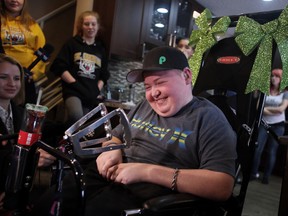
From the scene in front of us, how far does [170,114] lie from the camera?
4.11ft

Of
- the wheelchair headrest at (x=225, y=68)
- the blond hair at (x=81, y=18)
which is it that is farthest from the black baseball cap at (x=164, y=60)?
the blond hair at (x=81, y=18)

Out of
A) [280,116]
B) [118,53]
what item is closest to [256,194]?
[280,116]

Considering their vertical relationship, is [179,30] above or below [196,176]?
above

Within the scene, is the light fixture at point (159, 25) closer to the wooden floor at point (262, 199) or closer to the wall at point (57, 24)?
the wall at point (57, 24)

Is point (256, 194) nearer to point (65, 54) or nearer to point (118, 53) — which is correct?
point (118, 53)

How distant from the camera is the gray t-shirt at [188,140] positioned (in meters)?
1.04

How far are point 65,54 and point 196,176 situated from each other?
2173mm

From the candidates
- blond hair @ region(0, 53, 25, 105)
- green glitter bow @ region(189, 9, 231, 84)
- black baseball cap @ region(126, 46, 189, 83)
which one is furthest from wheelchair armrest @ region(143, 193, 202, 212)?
blond hair @ region(0, 53, 25, 105)

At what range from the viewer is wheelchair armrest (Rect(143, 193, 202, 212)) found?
2.62ft

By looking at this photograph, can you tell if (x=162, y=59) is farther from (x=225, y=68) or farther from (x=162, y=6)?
(x=162, y=6)

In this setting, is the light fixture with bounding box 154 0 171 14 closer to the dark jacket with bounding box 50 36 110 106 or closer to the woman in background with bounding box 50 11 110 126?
the woman in background with bounding box 50 11 110 126

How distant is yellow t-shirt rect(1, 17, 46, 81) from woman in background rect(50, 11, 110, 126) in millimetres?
275

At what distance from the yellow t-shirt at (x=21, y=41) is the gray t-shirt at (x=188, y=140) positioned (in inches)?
61.2

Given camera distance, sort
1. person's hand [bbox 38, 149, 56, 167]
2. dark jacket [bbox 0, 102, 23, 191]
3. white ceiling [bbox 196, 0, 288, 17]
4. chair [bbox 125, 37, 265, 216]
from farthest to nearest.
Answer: white ceiling [bbox 196, 0, 288, 17]
dark jacket [bbox 0, 102, 23, 191]
person's hand [bbox 38, 149, 56, 167]
chair [bbox 125, 37, 265, 216]
